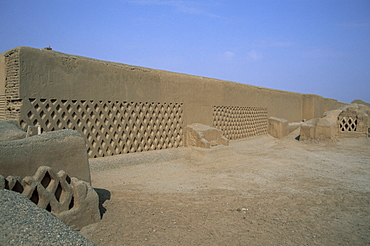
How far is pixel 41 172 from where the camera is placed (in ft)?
10.7

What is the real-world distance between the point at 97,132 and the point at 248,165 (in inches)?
169

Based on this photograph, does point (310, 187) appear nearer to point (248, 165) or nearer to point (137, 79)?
point (248, 165)

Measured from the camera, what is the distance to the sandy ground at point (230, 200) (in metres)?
3.41

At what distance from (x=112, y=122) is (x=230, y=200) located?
158 inches

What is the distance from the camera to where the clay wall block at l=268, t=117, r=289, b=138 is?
50.8 ft

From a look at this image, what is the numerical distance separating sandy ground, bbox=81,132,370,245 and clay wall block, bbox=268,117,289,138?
6140mm

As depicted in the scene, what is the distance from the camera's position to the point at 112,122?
7.57m

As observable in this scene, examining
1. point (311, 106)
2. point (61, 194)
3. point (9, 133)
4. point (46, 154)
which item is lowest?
point (61, 194)

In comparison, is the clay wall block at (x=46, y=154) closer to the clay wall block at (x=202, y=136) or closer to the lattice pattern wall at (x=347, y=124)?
the clay wall block at (x=202, y=136)

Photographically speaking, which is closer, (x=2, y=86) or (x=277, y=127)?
(x=2, y=86)

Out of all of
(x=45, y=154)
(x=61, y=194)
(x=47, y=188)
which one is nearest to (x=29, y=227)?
(x=47, y=188)

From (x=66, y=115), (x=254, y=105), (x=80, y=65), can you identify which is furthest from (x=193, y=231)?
(x=254, y=105)

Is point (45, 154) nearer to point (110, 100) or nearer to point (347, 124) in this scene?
point (110, 100)

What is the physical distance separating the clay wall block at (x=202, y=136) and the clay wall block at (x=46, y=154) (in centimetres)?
587
